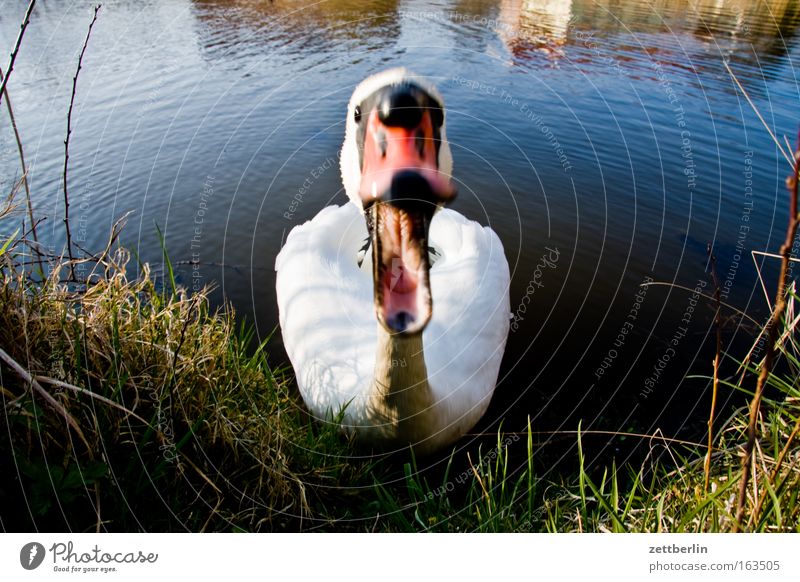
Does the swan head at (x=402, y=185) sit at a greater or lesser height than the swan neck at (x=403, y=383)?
greater

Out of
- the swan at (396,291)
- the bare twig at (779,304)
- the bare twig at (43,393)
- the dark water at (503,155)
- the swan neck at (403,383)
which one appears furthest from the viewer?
the dark water at (503,155)

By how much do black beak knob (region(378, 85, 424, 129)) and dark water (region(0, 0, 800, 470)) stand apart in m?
2.94

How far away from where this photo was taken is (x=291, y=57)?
21.6 ft

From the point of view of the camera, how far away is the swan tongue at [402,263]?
2.01m

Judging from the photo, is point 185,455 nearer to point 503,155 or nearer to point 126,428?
point 126,428

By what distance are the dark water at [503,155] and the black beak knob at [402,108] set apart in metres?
2.94

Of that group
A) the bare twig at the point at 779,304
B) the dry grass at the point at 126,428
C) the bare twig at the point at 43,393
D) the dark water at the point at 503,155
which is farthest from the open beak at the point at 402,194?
the dark water at the point at 503,155

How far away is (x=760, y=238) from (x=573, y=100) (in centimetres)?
311

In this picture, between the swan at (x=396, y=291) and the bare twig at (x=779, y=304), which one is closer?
the bare twig at (x=779, y=304)

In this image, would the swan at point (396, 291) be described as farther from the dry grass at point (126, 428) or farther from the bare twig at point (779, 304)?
the bare twig at point (779, 304)

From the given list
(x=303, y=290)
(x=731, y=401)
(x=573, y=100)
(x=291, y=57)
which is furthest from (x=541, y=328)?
(x=291, y=57)

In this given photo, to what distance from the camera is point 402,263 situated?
2076mm

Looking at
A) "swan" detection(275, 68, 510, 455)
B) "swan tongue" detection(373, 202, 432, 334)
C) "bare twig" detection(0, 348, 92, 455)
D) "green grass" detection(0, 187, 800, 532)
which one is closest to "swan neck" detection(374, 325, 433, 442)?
"swan" detection(275, 68, 510, 455)
